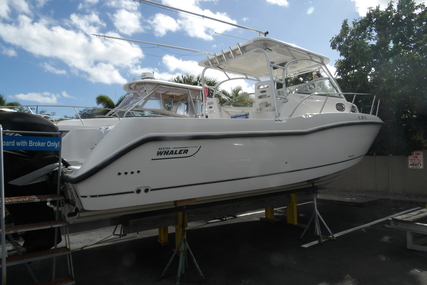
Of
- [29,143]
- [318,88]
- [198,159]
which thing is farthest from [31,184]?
[318,88]

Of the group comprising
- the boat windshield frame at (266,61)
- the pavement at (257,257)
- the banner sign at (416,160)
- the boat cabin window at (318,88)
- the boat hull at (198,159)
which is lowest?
the pavement at (257,257)

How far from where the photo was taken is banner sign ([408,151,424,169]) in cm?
738

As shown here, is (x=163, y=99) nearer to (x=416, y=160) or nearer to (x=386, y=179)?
(x=386, y=179)

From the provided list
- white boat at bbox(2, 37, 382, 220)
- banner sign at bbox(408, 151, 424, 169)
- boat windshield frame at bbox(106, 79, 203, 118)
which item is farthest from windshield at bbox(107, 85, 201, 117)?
banner sign at bbox(408, 151, 424, 169)

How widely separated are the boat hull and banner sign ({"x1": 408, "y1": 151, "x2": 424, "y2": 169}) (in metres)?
4.27

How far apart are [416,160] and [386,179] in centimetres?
95

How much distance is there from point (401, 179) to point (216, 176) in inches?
262

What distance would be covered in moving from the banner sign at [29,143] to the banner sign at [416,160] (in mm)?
7941

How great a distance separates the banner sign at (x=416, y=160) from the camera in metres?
7.38

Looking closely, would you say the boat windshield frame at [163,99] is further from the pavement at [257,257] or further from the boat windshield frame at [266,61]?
the pavement at [257,257]

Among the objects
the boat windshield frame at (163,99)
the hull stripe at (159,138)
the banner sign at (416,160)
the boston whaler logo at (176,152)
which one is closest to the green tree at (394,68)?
the banner sign at (416,160)

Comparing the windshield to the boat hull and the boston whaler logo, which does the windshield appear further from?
the boston whaler logo

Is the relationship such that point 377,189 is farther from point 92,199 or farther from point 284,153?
point 92,199

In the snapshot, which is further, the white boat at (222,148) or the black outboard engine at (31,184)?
the black outboard engine at (31,184)
